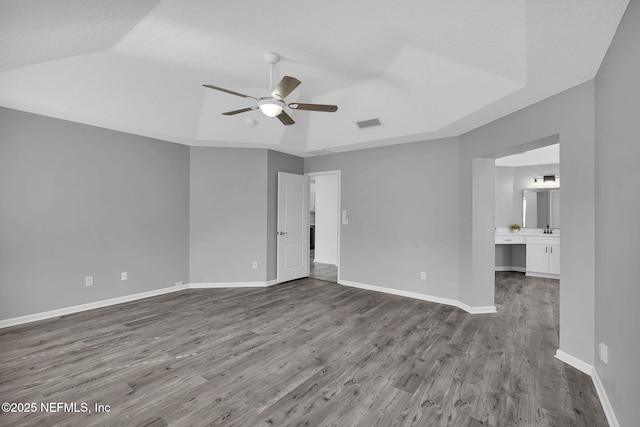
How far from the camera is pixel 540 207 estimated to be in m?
6.96

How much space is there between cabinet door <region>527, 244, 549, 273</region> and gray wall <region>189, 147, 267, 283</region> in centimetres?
572

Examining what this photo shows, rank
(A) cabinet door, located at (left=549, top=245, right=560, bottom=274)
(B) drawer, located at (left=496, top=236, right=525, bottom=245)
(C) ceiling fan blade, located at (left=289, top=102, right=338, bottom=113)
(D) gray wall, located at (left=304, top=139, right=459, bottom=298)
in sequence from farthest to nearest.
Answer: (B) drawer, located at (left=496, top=236, right=525, bottom=245) → (A) cabinet door, located at (left=549, top=245, right=560, bottom=274) → (D) gray wall, located at (left=304, top=139, right=459, bottom=298) → (C) ceiling fan blade, located at (left=289, top=102, right=338, bottom=113)

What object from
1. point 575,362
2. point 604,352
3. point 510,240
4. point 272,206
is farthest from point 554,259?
point 272,206

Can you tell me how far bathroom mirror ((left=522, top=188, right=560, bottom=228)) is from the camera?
22.3ft

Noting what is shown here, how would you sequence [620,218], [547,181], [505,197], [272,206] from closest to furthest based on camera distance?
1. [620,218]
2. [272,206]
3. [547,181]
4. [505,197]

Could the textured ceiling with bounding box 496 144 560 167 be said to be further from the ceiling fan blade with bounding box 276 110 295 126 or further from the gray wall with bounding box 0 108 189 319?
the gray wall with bounding box 0 108 189 319

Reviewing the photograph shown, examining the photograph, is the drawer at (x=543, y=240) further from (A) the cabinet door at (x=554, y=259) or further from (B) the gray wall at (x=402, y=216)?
(B) the gray wall at (x=402, y=216)

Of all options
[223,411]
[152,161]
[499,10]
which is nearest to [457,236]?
[499,10]

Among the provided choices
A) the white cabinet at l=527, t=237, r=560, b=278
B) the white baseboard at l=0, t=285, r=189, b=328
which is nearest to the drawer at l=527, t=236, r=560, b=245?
the white cabinet at l=527, t=237, r=560, b=278

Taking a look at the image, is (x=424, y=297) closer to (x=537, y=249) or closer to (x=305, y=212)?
(x=305, y=212)

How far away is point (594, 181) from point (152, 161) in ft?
18.6

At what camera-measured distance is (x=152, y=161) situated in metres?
4.89

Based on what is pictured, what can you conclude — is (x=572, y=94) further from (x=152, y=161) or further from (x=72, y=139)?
(x=72, y=139)

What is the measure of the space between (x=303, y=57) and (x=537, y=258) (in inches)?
254
